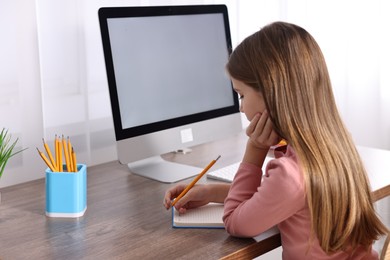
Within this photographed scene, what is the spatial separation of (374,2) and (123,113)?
1257mm

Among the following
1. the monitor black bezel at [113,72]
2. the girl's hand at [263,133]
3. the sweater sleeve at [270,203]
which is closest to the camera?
the sweater sleeve at [270,203]

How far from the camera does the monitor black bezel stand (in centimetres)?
160

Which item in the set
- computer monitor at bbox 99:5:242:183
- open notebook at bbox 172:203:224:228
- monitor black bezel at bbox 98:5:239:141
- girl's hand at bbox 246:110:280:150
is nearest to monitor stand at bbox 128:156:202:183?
computer monitor at bbox 99:5:242:183

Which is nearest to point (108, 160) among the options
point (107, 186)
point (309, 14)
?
point (107, 186)

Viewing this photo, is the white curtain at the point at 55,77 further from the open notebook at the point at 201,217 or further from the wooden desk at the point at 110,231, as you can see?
the open notebook at the point at 201,217

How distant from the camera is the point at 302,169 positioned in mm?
1202

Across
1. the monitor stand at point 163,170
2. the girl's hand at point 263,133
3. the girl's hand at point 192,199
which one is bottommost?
the monitor stand at point 163,170

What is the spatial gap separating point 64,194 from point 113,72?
1.23ft

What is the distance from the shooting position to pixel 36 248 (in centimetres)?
124

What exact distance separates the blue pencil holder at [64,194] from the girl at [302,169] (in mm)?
338

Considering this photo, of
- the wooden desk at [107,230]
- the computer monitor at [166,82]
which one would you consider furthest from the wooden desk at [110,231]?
the computer monitor at [166,82]

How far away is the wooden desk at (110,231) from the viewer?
1.21 metres

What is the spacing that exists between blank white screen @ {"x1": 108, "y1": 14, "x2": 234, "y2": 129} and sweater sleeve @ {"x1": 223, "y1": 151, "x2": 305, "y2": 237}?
50 cm

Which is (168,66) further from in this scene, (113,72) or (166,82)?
(113,72)
